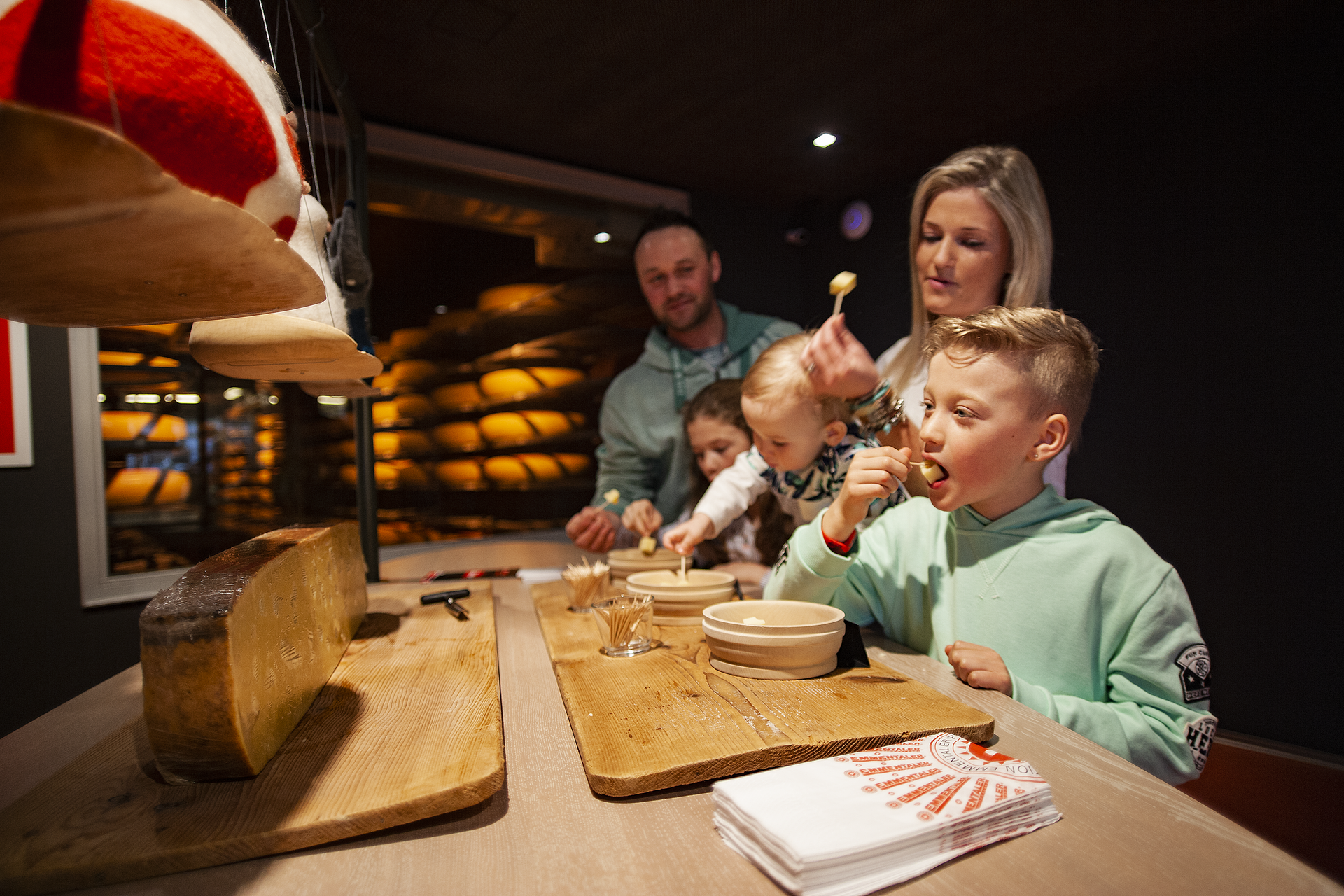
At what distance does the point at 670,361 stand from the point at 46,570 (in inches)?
102

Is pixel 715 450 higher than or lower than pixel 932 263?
lower

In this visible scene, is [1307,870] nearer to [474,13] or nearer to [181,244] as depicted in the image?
[181,244]

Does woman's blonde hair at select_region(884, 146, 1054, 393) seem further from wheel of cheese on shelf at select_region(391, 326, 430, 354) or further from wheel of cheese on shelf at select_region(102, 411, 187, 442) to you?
wheel of cheese on shelf at select_region(102, 411, 187, 442)

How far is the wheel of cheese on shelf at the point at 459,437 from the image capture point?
3543mm

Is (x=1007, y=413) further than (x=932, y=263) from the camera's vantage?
No

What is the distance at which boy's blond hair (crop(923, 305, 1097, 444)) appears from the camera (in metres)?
1.15

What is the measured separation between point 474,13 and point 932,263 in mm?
1787

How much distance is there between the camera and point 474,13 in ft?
7.36

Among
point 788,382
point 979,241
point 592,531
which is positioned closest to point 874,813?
point 788,382

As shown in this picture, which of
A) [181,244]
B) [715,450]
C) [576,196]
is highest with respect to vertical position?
[576,196]

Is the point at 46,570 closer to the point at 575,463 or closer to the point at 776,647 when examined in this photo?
the point at 575,463

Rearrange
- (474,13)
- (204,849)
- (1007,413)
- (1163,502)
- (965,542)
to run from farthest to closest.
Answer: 1. (1163,502)
2. (474,13)
3. (965,542)
4. (1007,413)
5. (204,849)

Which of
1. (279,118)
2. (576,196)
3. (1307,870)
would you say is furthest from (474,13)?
(1307,870)

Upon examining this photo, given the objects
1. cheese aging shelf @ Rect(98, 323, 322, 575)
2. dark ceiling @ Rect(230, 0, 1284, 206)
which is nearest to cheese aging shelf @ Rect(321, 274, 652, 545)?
cheese aging shelf @ Rect(98, 323, 322, 575)
